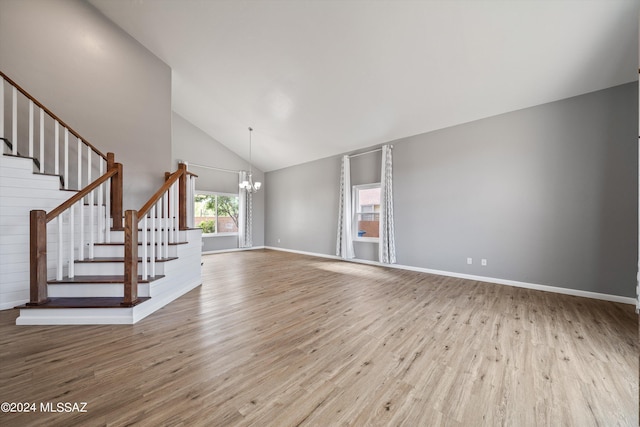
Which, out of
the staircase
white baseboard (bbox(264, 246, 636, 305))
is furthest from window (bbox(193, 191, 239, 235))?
white baseboard (bbox(264, 246, 636, 305))

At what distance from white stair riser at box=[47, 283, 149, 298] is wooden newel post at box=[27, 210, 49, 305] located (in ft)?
0.58

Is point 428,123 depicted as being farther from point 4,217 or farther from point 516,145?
point 4,217

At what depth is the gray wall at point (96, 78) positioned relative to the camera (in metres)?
3.30

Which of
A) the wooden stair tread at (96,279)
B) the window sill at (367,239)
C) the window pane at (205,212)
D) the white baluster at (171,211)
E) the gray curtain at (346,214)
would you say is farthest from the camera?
the window pane at (205,212)

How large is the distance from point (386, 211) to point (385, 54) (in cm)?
292

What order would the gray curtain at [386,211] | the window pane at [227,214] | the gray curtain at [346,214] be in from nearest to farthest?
1. the gray curtain at [386,211]
2. the gray curtain at [346,214]
3. the window pane at [227,214]

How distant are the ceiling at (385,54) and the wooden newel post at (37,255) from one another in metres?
3.34

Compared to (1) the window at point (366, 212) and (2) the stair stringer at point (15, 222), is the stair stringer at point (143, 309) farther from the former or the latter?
(1) the window at point (366, 212)

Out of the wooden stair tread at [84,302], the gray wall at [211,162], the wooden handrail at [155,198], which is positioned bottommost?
the wooden stair tread at [84,302]

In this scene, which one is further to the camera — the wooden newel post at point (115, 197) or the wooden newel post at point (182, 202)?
the wooden newel post at point (182, 202)

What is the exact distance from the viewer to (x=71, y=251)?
2.49m

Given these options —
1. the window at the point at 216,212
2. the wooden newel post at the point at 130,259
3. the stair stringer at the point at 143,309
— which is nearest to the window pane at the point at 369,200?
the stair stringer at the point at 143,309

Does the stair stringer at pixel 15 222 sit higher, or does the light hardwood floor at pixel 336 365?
the stair stringer at pixel 15 222

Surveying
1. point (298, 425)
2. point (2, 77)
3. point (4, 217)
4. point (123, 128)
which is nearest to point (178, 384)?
point (298, 425)
